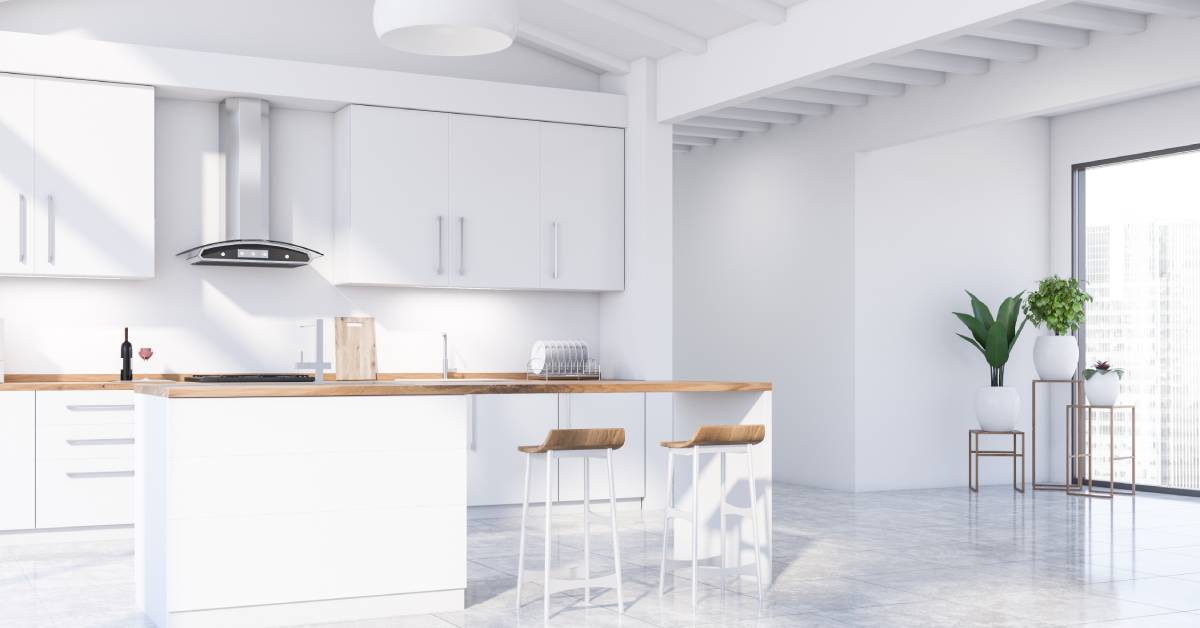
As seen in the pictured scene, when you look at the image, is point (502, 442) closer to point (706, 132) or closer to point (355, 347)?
point (355, 347)

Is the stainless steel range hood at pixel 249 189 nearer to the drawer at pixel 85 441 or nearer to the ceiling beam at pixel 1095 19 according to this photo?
the drawer at pixel 85 441

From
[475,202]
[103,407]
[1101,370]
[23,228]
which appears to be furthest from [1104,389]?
[23,228]

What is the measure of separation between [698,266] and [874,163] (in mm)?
1995

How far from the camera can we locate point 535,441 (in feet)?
23.8

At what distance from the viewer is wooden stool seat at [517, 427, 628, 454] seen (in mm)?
4453

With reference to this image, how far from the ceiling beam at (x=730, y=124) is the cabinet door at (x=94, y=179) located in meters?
4.08

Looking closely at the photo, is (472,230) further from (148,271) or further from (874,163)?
(874,163)

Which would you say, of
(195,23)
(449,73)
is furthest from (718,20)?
(195,23)

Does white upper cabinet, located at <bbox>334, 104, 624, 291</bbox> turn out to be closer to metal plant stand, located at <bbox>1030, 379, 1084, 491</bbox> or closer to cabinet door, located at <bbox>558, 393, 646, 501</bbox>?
cabinet door, located at <bbox>558, 393, 646, 501</bbox>

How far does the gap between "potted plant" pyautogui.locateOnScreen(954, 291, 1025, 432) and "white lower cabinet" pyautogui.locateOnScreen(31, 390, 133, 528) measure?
5.72m

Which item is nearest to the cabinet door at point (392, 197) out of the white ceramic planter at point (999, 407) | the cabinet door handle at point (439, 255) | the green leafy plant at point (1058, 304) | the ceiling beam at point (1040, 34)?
the cabinet door handle at point (439, 255)

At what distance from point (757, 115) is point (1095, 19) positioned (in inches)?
115

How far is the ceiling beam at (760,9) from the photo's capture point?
6.27 metres

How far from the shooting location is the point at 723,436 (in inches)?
188
